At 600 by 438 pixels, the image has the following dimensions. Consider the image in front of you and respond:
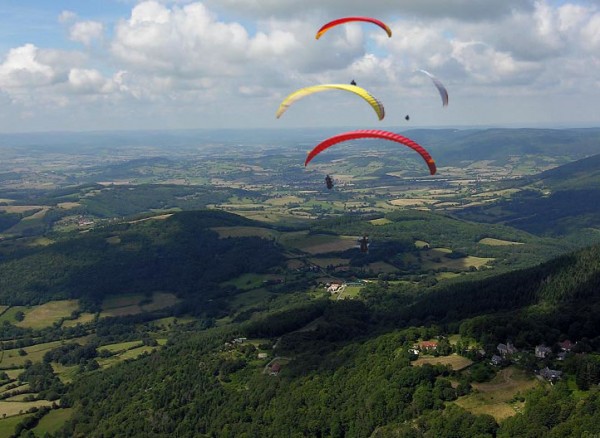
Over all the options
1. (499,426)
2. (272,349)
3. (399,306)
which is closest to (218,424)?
(272,349)

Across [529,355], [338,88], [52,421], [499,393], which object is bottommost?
[52,421]

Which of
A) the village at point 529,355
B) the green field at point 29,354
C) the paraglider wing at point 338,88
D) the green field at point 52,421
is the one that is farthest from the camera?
the green field at point 29,354

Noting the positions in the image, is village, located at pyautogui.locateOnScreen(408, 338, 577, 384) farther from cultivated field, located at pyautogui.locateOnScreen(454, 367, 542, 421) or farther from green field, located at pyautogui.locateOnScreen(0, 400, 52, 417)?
green field, located at pyautogui.locateOnScreen(0, 400, 52, 417)

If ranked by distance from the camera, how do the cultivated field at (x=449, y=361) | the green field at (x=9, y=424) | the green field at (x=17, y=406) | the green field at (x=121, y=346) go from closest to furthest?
the cultivated field at (x=449, y=361) < the green field at (x=9, y=424) < the green field at (x=17, y=406) < the green field at (x=121, y=346)

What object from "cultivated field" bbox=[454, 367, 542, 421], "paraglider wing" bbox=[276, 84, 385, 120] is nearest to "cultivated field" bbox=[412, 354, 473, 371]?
"cultivated field" bbox=[454, 367, 542, 421]

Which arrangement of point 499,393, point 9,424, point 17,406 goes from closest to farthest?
point 499,393, point 9,424, point 17,406

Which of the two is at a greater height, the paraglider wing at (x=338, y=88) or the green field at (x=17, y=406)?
the paraglider wing at (x=338, y=88)

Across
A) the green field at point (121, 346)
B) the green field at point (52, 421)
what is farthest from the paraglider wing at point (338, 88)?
the green field at point (121, 346)

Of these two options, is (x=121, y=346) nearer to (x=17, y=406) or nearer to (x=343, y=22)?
(x=17, y=406)

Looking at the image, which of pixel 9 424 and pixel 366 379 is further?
pixel 9 424

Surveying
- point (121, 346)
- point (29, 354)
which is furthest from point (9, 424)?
point (29, 354)

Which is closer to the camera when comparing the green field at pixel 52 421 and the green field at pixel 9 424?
the green field at pixel 9 424

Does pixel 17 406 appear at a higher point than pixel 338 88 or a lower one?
lower

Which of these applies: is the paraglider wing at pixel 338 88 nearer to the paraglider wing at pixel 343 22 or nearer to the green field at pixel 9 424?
the paraglider wing at pixel 343 22
